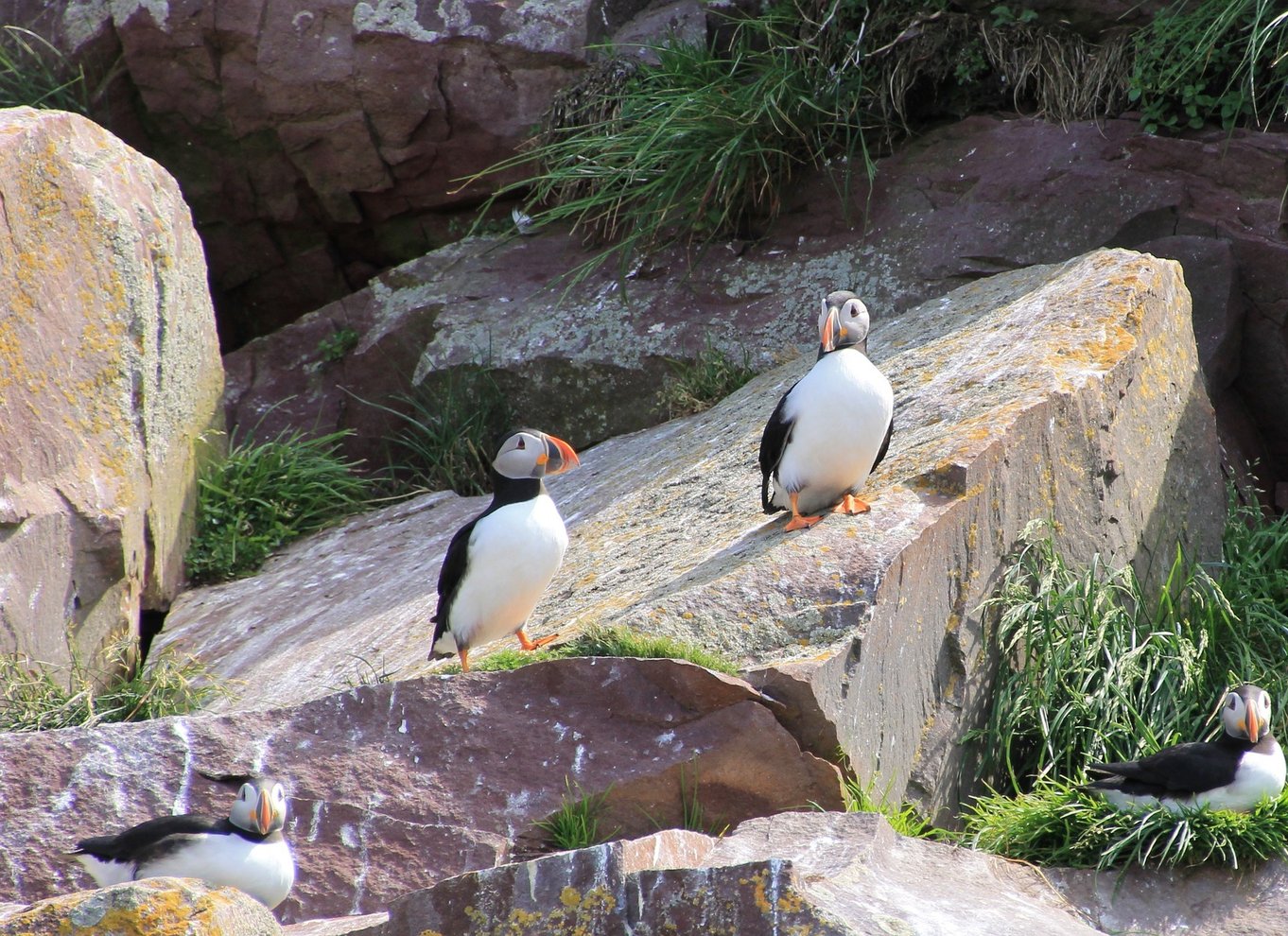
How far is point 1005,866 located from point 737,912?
119cm

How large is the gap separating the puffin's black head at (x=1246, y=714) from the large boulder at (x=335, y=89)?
579 cm

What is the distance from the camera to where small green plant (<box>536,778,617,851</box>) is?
3846 mm

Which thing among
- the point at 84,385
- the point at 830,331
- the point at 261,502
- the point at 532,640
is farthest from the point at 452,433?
the point at 830,331

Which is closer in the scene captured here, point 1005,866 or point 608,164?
point 1005,866

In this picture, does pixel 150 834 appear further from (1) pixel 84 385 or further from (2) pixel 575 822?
(1) pixel 84 385

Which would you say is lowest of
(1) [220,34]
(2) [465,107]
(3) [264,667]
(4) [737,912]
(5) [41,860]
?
(3) [264,667]

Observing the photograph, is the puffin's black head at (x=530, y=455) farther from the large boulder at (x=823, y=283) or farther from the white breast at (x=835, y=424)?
the large boulder at (x=823, y=283)

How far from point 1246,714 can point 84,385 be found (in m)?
4.60

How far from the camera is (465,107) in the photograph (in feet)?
29.3

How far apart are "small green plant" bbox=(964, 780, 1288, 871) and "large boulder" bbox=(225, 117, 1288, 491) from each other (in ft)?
10.4

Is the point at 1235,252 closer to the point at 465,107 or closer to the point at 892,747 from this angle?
the point at 892,747

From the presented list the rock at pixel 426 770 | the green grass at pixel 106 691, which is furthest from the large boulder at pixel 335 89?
the rock at pixel 426 770

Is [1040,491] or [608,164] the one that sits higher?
[608,164]

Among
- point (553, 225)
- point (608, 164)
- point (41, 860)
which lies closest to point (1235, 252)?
point (608, 164)
